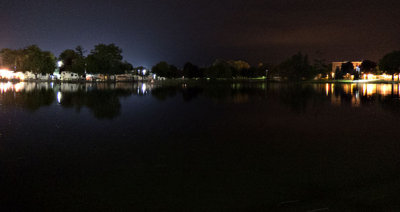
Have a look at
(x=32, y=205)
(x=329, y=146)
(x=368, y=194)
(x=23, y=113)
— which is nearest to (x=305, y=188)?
(x=368, y=194)

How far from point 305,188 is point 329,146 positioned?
4.11 metres

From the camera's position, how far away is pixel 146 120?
592 inches

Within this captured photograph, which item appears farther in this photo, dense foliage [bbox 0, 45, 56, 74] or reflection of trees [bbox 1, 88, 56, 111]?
dense foliage [bbox 0, 45, 56, 74]

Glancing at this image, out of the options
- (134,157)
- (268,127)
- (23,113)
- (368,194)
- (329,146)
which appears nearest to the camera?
(368,194)

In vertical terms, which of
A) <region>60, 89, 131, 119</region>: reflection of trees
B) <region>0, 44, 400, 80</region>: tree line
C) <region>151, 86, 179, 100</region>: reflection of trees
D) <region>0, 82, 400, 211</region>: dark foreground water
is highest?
<region>0, 44, 400, 80</region>: tree line

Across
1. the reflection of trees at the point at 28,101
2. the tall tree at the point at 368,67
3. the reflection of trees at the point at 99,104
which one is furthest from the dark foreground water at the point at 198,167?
the tall tree at the point at 368,67

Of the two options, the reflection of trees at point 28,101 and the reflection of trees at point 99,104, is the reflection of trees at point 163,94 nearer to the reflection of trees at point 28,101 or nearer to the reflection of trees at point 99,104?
the reflection of trees at point 99,104

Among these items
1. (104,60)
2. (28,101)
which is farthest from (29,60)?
(28,101)

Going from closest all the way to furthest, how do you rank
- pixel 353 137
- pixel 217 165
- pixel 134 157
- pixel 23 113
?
pixel 217 165 → pixel 134 157 → pixel 353 137 → pixel 23 113

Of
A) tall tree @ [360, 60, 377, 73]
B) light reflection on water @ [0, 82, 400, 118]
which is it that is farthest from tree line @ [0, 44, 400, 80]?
light reflection on water @ [0, 82, 400, 118]

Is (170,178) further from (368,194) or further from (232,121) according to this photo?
(232,121)

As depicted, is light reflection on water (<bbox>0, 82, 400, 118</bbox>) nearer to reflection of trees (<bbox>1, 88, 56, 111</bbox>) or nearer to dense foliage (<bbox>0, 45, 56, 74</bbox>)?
reflection of trees (<bbox>1, 88, 56, 111</bbox>)

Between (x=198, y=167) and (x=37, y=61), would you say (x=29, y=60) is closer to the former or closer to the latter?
(x=37, y=61)

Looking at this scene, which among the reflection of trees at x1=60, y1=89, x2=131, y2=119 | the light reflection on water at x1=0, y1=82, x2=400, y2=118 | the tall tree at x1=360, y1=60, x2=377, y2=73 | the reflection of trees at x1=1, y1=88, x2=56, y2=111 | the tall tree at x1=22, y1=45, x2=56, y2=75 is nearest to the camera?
the reflection of trees at x1=60, y1=89, x2=131, y2=119
